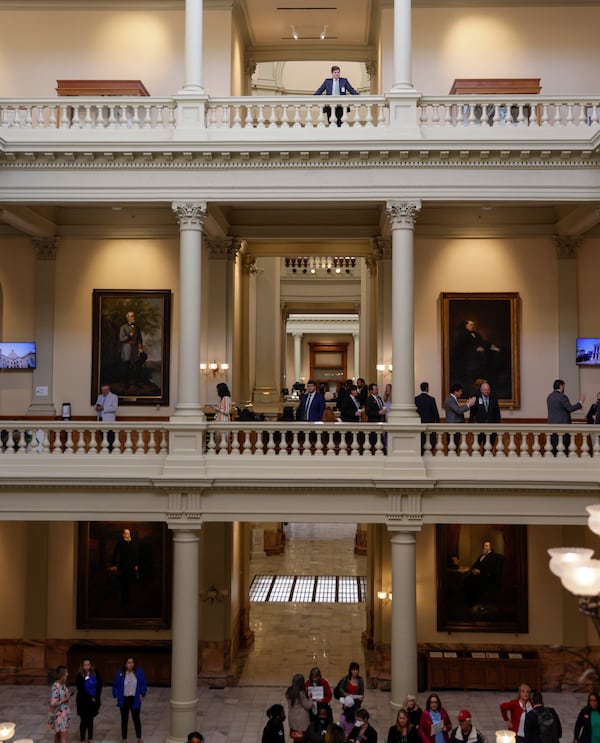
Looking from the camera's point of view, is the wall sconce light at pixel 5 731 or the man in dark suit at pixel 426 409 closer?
the wall sconce light at pixel 5 731

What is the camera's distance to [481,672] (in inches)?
559

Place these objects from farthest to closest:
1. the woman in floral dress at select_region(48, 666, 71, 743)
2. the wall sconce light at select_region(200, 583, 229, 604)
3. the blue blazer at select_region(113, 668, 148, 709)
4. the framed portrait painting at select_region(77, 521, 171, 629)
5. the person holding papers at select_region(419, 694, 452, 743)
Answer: the framed portrait painting at select_region(77, 521, 171, 629), the wall sconce light at select_region(200, 583, 229, 604), the blue blazer at select_region(113, 668, 148, 709), the woman in floral dress at select_region(48, 666, 71, 743), the person holding papers at select_region(419, 694, 452, 743)

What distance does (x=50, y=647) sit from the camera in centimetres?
1486

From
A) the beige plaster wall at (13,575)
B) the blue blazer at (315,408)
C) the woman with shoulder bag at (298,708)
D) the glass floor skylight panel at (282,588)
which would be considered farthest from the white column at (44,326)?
the glass floor skylight panel at (282,588)

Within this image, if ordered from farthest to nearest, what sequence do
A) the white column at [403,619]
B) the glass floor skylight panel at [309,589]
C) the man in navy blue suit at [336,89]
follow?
the glass floor skylight panel at [309,589], the man in navy blue suit at [336,89], the white column at [403,619]

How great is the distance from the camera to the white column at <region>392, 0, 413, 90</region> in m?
12.4

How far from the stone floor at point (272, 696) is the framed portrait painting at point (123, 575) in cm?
132

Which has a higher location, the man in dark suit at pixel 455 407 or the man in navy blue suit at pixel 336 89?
the man in navy blue suit at pixel 336 89

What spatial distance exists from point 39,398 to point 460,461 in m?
7.81

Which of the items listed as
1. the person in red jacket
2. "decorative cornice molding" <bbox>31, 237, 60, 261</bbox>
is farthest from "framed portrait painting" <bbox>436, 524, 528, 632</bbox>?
"decorative cornice molding" <bbox>31, 237, 60, 261</bbox>

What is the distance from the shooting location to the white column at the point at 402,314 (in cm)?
1210

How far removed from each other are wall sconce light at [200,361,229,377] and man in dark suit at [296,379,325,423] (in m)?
2.73

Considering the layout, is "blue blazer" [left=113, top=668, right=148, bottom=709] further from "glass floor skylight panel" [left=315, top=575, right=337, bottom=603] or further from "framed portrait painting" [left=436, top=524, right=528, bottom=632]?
"glass floor skylight panel" [left=315, top=575, right=337, bottom=603]

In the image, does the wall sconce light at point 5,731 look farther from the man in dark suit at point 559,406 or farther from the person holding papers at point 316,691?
the man in dark suit at point 559,406
